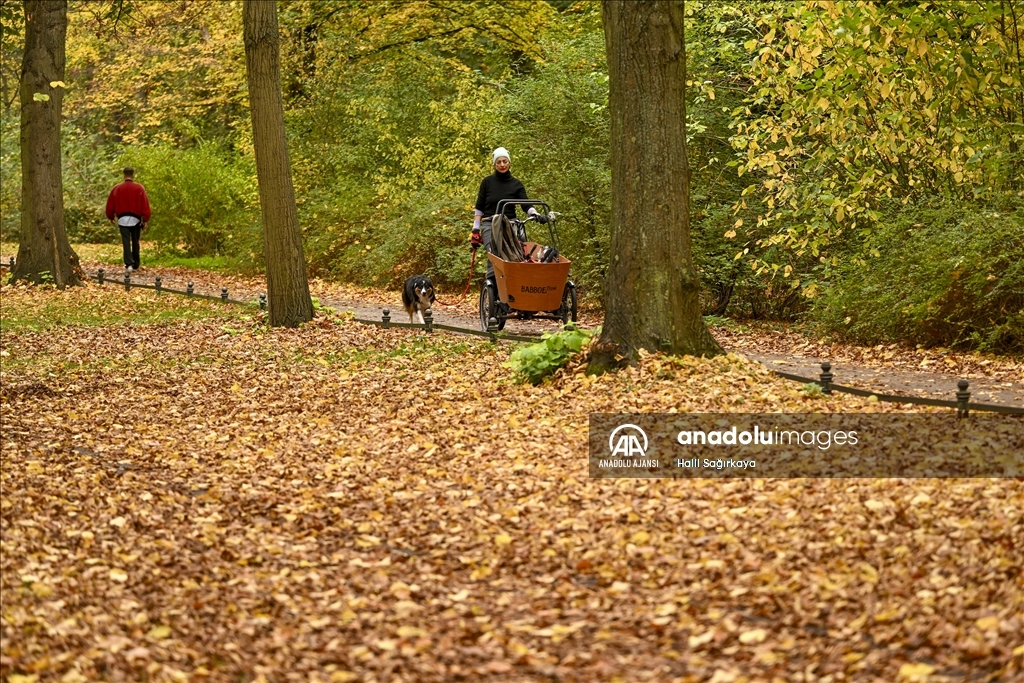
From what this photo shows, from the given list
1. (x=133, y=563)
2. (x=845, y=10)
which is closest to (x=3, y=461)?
(x=133, y=563)

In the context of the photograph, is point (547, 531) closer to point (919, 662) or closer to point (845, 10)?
point (919, 662)

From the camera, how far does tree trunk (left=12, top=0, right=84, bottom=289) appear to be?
21.0m

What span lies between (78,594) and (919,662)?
12.5 feet

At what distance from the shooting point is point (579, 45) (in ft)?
60.7

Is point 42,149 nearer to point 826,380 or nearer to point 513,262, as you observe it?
point 513,262

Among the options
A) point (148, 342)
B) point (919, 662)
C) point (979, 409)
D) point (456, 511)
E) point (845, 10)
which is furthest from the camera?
point (148, 342)

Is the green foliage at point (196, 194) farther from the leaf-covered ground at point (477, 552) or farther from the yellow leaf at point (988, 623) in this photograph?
the yellow leaf at point (988, 623)

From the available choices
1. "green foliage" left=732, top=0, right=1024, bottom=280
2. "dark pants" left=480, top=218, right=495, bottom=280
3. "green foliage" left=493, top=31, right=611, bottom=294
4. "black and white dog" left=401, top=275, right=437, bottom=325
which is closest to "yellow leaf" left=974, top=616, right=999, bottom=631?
"green foliage" left=732, top=0, right=1024, bottom=280

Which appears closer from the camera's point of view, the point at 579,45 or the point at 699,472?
the point at 699,472

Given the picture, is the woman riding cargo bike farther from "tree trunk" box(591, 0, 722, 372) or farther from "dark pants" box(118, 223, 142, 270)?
"dark pants" box(118, 223, 142, 270)

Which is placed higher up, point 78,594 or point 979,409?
point 979,409

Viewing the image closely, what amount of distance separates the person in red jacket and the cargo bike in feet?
36.5

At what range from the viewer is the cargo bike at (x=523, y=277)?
43.5 feet

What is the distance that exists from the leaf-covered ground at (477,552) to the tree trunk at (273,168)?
4.85 meters
